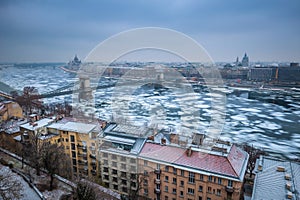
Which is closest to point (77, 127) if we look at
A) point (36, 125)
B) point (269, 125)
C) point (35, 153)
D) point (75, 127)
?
point (75, 127)

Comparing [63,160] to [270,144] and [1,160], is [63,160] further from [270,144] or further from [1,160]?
[270,144]

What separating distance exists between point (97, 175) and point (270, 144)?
286 inches

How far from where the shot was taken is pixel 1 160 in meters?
5.50

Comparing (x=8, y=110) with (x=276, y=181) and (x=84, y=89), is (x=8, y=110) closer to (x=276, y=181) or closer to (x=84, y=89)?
(x=84, y=89)

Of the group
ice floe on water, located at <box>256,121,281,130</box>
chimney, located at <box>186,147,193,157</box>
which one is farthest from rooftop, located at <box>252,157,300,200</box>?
ice floe on water, located at <box>256,121,281,130</box>

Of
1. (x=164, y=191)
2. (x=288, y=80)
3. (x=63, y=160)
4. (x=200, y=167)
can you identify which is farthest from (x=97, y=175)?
(x=288, y=80)

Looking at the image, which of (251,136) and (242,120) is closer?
(251,136)

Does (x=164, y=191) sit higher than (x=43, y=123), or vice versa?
(x=43, y=123)

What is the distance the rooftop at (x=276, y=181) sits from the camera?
11.7 feet

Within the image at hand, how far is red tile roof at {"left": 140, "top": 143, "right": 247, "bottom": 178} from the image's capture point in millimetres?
4555

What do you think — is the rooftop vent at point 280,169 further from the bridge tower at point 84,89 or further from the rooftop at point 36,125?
the bridge tower at point 84,89

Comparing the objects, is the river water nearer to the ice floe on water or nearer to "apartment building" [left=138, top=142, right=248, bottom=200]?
the ice floe on water

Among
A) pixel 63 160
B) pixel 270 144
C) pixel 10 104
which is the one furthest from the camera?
pixel 10 104

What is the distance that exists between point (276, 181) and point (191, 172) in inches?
64.7
